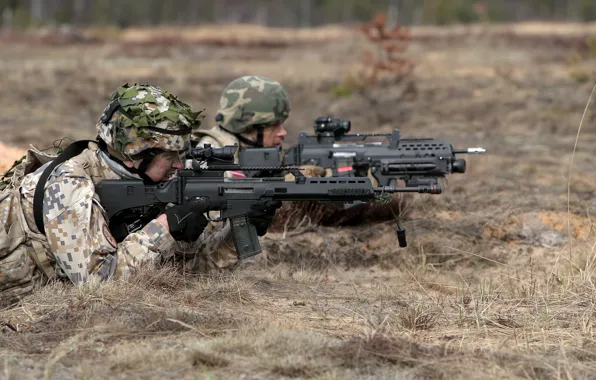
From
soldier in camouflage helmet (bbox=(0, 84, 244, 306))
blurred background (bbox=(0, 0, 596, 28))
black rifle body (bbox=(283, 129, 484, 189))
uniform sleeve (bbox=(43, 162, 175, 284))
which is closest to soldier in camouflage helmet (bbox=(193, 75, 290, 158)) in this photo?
black rifle body (bbox=(283, 129, 484, 189))

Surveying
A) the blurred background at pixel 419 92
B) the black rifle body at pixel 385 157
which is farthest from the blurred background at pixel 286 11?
the black rifle body at pixel 385 157

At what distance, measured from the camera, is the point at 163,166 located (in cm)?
532

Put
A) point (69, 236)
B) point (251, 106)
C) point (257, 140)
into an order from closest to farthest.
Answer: point (69, 236) → point (251, 106) → point (257, 140)

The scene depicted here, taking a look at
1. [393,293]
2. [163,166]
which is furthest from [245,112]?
[393,293]

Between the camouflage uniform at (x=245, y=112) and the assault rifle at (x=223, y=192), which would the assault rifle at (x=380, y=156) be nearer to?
the camouflage uniform at (x=245, y=112)

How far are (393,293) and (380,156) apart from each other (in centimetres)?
257

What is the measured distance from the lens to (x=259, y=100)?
7.34 metres

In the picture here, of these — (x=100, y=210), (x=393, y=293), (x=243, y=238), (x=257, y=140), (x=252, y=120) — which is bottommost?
(x=393, y=293)

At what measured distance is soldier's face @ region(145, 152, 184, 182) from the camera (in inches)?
208

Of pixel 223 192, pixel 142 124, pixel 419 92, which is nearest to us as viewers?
pixel 142 124

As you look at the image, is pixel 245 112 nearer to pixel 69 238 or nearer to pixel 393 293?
pixel 393 293

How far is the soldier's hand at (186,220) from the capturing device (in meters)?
5.09

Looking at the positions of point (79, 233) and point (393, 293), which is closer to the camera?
point (79, 233)

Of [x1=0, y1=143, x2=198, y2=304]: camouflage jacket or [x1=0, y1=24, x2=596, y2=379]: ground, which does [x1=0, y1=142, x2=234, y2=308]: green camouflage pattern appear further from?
[x1=0, y1=24, x2=596, y2=379]: ground
